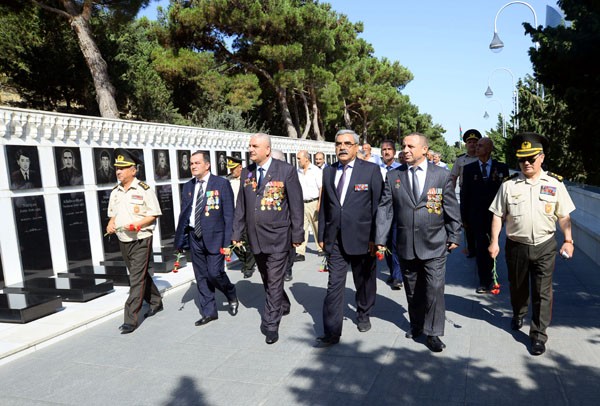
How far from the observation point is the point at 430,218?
4.12 metres

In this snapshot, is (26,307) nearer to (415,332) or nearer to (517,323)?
(415,332)

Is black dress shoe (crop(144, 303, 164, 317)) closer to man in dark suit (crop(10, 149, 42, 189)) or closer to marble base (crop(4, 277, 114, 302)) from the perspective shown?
marble base (crop(4, 277, 114, 302))

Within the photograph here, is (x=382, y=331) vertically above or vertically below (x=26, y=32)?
below

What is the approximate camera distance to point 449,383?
3404mm

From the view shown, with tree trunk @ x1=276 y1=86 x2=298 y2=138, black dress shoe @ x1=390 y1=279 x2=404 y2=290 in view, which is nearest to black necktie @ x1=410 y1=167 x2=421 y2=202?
black dress shoe @ x1=390 y1=279 x2=404 y2=290

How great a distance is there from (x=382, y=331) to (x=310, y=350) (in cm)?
83

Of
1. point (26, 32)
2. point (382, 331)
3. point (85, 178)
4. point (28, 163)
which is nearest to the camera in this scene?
point (382, 331)

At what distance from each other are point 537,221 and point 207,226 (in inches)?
128

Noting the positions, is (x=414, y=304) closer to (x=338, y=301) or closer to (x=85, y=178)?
(x=338, y=301)

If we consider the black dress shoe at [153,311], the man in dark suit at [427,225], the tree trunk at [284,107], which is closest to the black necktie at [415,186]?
the man in dark suit at [427,225]

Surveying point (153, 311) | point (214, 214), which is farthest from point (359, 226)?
point (153, 311)

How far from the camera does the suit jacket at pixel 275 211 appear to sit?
15.1 feet

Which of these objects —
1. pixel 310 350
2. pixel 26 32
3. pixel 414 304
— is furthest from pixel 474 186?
pixel 26 32

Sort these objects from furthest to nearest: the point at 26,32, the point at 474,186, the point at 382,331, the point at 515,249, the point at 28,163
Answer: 1. the point at 26,32
2. the point at 28,163
3. the point at 474,186
4. the point at 382,331
5. the point at 515,249
